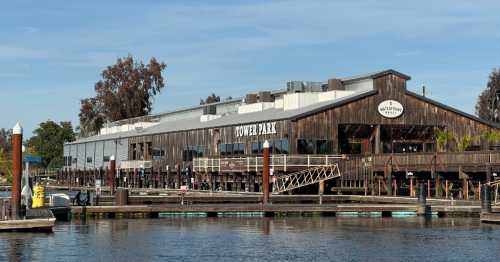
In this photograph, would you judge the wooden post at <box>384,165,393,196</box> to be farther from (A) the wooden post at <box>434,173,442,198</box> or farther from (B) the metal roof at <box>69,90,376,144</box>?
(B) the metal roof at <box>69,90,376,144</box>

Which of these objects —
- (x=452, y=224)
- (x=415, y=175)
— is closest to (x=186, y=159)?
(x=415, y=175)

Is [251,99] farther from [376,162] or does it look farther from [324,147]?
[376,162]

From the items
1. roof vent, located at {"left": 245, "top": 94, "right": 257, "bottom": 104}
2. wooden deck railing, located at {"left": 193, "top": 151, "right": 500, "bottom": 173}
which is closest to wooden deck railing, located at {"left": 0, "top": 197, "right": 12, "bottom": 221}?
wooden deck railing, located at {"left": 193, "top": 151, "right": 500, "bottom": 173}

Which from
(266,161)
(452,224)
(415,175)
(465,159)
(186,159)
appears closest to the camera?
(452,224)

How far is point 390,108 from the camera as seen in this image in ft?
268

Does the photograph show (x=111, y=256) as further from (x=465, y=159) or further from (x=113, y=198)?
(x=465, y=159)

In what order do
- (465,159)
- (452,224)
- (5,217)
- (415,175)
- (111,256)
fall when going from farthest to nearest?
(415,175) → (465,159) → (452,224) → (5,217) → (111,256)

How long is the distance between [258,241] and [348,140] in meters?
44.0

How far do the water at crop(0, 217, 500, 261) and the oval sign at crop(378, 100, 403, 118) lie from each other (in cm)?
3039

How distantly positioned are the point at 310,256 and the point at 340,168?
1664 inches

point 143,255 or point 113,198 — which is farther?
point 113,198

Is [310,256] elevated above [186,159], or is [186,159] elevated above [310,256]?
[186,159]

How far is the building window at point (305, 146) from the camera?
7969 centimetres

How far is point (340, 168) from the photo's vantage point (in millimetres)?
76875
